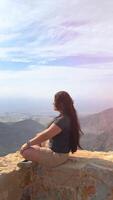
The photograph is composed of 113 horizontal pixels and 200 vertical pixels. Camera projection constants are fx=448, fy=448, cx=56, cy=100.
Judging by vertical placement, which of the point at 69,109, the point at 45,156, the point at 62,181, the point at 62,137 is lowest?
the point at 62,181

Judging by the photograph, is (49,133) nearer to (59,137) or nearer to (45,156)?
(59,137)

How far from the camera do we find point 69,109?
32.3ft

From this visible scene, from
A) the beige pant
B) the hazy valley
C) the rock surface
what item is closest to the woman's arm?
the beige pant

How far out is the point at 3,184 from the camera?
9.34 meters

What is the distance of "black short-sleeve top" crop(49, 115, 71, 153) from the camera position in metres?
9.74

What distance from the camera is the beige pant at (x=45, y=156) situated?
9.74 meters

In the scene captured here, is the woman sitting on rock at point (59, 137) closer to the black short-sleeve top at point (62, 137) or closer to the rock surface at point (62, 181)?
the black short-sleeve top at point (62, 137)

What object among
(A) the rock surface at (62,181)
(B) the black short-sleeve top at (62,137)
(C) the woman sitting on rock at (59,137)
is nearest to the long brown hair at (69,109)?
(C) the woman sitting on rock at (59,137)

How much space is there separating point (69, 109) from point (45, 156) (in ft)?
3.77

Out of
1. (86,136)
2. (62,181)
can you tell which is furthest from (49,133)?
(86,136)

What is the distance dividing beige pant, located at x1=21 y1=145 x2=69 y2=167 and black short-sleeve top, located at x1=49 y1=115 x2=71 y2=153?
113 millimetres

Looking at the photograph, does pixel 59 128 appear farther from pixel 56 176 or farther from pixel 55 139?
pixel 56 176

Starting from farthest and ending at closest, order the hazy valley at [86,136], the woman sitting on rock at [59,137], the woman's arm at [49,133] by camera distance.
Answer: the hazy valley at [86,136], the woman sitting on rock at [59,137], the woman's arm at [49,133]

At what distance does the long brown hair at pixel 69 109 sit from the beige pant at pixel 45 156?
0.41 m
